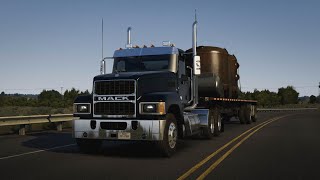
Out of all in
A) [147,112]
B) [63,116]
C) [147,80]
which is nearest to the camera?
[147,112]

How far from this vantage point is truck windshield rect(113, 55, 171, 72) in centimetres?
1106

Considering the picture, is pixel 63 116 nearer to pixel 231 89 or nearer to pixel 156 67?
pixel 231 89

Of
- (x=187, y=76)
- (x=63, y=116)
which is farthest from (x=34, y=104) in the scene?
(x=187, y=76)

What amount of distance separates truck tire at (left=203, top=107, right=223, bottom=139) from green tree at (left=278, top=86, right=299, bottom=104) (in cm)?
13614

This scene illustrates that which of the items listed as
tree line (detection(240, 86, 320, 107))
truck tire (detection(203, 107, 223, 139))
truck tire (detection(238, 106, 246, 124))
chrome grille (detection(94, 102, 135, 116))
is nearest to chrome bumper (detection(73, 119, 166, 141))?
chrome grille (detection(94, 102, 135, 116))

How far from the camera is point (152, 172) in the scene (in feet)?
25.1

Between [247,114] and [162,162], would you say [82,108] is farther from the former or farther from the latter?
[247,114]

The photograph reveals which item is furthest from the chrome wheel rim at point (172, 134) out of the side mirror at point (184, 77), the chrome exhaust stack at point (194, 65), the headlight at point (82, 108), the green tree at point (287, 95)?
the green tree at point (287, 95)

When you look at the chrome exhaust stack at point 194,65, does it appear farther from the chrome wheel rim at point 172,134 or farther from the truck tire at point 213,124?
the truck tire at point 213,124

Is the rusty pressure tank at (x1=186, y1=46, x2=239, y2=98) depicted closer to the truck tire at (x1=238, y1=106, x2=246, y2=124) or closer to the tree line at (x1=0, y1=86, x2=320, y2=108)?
the truck tire at (x1=238, y1=106, x2=246, y2=124)

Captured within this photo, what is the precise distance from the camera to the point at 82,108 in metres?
10.1

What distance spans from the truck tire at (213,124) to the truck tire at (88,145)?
190 inches

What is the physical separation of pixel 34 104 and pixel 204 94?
98.2 metres

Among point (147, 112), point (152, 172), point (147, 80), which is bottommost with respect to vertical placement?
point (152, 172)
